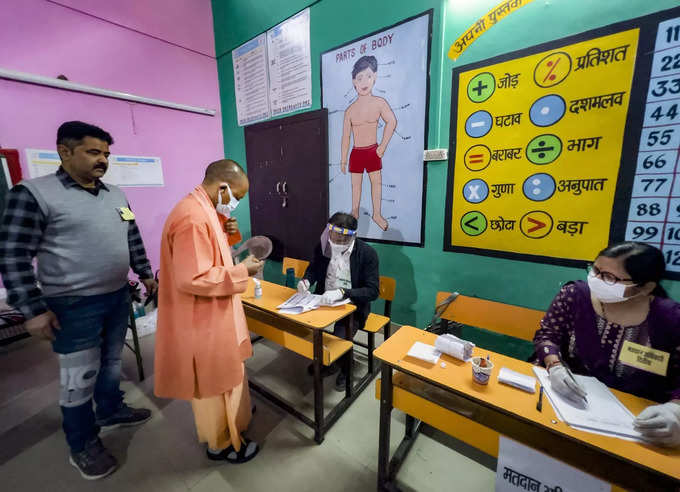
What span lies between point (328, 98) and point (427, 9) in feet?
3.46

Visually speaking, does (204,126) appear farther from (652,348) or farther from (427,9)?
(652,348)

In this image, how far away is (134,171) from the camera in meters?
3.05

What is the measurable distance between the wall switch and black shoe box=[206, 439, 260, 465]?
2.22 metres

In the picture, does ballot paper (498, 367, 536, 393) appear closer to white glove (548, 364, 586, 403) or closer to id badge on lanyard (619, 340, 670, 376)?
white glove (548, 364, 586, 403)

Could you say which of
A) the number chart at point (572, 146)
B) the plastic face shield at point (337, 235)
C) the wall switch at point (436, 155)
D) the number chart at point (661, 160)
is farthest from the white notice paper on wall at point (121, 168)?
the number chart at point (661, 160)

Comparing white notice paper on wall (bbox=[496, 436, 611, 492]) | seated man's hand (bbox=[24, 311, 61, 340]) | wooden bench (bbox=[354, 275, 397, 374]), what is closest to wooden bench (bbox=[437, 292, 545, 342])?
wooden bench (bbox=[354, 275, 397, 374])

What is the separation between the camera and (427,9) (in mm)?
1997

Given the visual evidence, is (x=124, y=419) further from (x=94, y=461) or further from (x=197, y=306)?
(x=197, y=306)

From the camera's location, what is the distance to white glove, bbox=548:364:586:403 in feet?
3.02

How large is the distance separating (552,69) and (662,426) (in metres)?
1.81

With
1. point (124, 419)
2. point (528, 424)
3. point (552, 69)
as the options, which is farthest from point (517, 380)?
point (124, 419)

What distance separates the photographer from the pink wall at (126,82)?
2385 millimetres

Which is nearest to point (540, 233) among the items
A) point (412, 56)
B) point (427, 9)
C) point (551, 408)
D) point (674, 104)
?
point (674, 104)

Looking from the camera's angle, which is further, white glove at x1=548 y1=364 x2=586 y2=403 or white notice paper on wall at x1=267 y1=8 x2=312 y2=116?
white notice paper on wall at x1=267 y1=8 x2=312 y2=116
